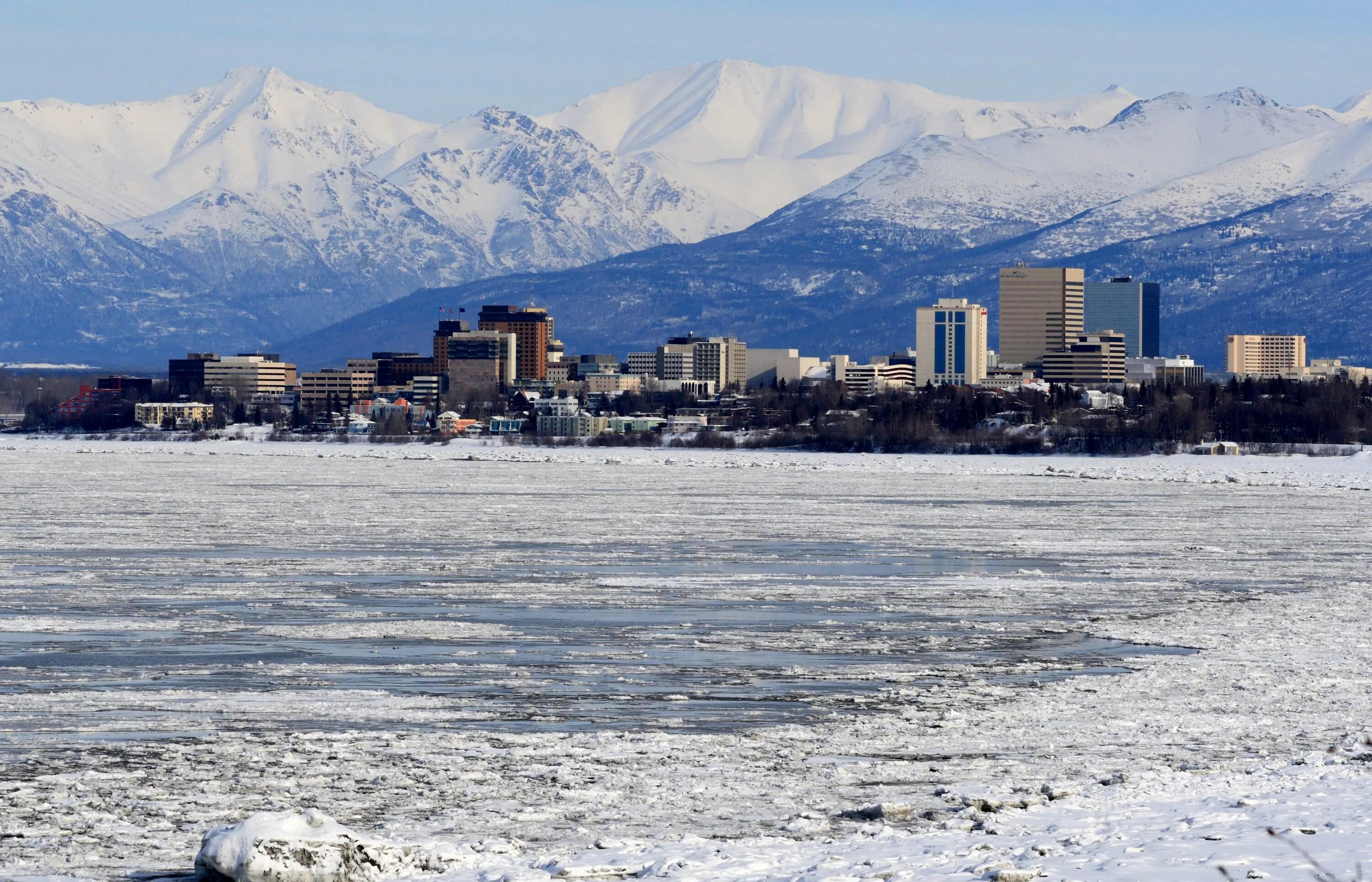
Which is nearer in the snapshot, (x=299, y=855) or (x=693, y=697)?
(x=299, y=855)

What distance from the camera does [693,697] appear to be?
82.0 ft

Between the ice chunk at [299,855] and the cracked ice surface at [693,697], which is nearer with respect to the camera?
the ice chunk at [299,855]

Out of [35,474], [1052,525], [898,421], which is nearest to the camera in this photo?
[1052,525]

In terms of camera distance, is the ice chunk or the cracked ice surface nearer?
the ice chunk

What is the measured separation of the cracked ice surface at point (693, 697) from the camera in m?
17.7

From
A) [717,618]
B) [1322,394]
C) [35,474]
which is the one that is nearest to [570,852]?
[717,618]

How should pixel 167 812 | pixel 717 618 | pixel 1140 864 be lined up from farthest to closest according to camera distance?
1. pixel 717 618
2. pixel 167 812
3. pixel 1140 864

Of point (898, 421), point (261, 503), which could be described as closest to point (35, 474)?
point (261, 503)

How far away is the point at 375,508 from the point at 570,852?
52479mm

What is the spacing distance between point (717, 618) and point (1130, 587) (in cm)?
1080

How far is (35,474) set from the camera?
318ft

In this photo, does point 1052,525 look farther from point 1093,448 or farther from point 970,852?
point 1093,448

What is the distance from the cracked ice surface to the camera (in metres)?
17.7

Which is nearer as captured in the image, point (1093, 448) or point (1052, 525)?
point (1052, 525)
